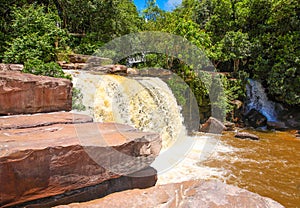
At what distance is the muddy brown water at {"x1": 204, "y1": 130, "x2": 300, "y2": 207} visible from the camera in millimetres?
4656

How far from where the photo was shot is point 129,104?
668cm

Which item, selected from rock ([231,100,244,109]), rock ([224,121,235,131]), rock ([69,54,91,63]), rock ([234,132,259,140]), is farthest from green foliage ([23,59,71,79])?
rock ([231,100,244,109])

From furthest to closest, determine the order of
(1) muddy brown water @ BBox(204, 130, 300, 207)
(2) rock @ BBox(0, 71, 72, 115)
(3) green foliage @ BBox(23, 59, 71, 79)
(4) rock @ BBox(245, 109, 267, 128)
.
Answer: (4) rock @ BBox(245, 109, 267, 128) < (3) green foliage @ BBox(23, 59, 71, 79) < (1) muddy brown water @ BBox(204, 130, 300, 207) < (2) rock @ BBox(0, 71, 72, 115)

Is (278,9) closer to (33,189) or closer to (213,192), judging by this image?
(213,192)

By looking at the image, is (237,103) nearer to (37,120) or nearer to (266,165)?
(266,165)

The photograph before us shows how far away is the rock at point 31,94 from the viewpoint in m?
4.03

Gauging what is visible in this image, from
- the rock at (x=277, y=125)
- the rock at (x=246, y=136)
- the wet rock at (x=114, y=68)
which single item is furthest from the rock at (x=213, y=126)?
the wet rock at (x=114, y=68)

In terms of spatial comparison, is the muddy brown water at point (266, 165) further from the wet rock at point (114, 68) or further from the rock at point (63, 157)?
the wet rock at point (114, 68)

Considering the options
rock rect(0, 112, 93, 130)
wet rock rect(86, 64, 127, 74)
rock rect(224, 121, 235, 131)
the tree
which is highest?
the tree

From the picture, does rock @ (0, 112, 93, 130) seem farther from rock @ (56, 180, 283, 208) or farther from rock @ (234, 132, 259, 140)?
rock @ (234, 132, 259, 140)

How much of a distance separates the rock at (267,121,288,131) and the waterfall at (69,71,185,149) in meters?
4.65

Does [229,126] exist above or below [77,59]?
below

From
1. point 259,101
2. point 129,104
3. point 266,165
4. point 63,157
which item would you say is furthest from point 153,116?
point 259,101

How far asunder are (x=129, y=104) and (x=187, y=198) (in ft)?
13.5
